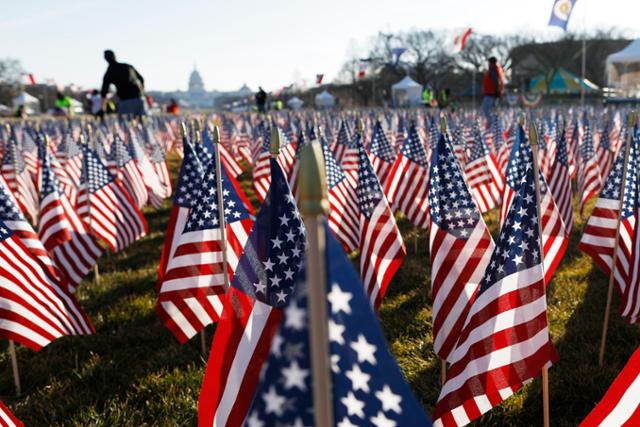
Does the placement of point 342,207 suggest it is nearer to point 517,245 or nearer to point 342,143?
point 517,245

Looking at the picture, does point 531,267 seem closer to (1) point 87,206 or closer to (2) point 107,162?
(1) point 87,206

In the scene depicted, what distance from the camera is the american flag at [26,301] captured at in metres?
4.05

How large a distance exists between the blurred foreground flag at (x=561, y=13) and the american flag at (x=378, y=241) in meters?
17.9

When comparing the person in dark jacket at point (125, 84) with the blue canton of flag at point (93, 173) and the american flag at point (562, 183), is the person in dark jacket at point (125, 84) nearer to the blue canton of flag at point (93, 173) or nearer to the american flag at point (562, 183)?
the blue canton of flag at point (93, 173)

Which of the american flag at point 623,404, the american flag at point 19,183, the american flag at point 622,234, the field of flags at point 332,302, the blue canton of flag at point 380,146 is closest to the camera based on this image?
the field of flags at point 332,302

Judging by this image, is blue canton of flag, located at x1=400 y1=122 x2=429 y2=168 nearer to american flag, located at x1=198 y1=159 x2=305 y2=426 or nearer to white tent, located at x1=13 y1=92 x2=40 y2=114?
american flag, located at x1=198 y1=159 x2=305 y2=426

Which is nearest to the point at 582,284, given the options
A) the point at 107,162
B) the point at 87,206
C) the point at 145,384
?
the point at 145,384

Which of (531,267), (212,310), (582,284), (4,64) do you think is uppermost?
(4,64)

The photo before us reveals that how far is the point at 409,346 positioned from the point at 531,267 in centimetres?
198

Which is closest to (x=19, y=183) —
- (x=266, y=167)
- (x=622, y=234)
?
(x=266, y=167)

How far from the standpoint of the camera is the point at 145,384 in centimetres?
445

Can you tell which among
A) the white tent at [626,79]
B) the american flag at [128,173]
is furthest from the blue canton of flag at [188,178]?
the white tent at [626,79]

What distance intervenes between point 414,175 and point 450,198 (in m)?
3.64

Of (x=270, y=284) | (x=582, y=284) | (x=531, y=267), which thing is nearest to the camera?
(x=270, y=284)
